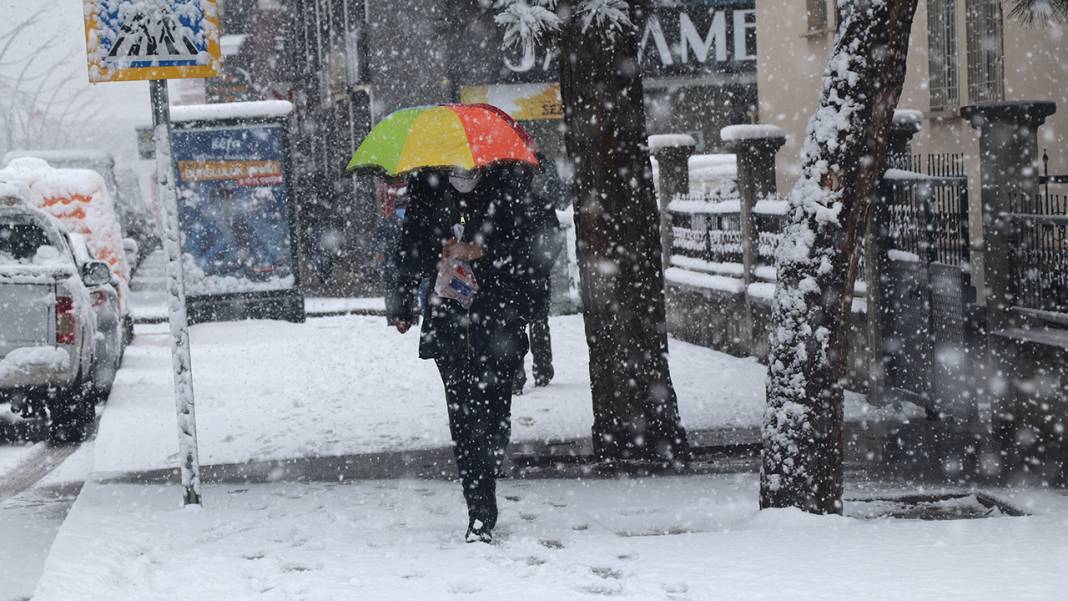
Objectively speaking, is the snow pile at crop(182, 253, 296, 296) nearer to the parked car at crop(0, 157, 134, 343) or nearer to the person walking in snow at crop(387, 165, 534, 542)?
the parked car at crop(0, 157, 134, 343)

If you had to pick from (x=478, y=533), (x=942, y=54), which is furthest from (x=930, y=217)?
(x=942, y=54)

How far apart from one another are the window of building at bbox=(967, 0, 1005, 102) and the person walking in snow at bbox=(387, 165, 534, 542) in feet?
42.5

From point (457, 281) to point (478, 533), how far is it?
44.0 inches

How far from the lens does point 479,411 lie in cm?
645

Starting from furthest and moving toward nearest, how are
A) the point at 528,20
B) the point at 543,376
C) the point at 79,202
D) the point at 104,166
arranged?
the point at 104,166
the point at 79,202
the point at 543,376
the point at 528,20

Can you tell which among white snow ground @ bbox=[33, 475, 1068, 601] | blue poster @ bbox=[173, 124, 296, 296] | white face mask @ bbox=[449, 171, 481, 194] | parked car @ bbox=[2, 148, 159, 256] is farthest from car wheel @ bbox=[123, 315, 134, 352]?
white face mask @ bbox=[449, 171, 481, 194]

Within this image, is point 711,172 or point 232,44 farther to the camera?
point 232,44

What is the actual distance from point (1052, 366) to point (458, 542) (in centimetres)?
421

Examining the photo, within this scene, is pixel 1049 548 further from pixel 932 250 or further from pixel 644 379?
pixel 932 250

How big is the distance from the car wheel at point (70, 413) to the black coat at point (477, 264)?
17.0ft

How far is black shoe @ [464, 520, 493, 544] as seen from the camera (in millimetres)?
6430

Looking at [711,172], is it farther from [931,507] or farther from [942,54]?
[931,507]

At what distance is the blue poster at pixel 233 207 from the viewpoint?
733 inches

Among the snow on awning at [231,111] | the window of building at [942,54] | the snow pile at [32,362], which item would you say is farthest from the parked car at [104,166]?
the snow pile at [32,362]
